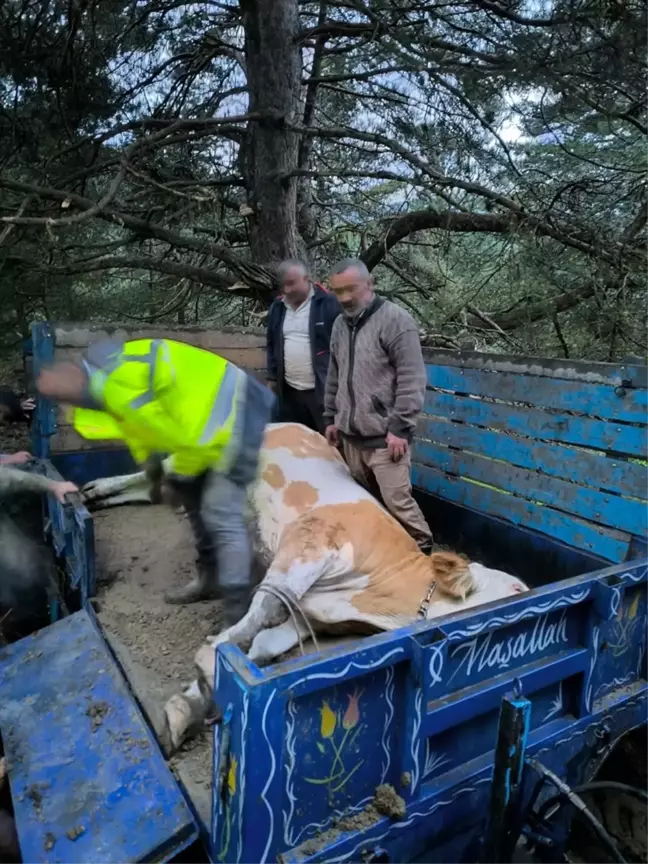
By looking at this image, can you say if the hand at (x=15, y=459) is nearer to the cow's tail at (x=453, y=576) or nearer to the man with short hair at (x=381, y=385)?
the man with short hair at (x=381, y=385)

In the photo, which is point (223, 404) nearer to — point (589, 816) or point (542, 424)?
point (542, 424)

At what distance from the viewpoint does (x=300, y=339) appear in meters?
4.05

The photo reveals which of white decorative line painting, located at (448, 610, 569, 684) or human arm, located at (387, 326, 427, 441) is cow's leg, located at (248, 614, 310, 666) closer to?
white decorative line painting, located at (448, 610, 569, 684)

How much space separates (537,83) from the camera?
457 cm

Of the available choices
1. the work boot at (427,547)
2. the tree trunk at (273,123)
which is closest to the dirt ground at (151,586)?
the work boot at (427,547)

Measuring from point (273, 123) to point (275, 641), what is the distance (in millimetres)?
5155

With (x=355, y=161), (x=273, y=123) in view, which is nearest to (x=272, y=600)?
(x=273, y=123)

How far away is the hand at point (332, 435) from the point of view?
370 cm

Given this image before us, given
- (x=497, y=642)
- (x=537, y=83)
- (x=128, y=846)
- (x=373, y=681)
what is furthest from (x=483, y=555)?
(x=537, y=83)

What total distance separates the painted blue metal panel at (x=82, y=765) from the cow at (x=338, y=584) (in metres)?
0.20

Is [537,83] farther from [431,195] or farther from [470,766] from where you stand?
[470,766]

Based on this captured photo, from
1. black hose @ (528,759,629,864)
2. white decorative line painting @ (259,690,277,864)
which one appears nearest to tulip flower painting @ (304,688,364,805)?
white decorative line painting @ (259,690,277,864)

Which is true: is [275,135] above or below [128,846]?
above

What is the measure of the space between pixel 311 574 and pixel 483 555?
1.29 metres
